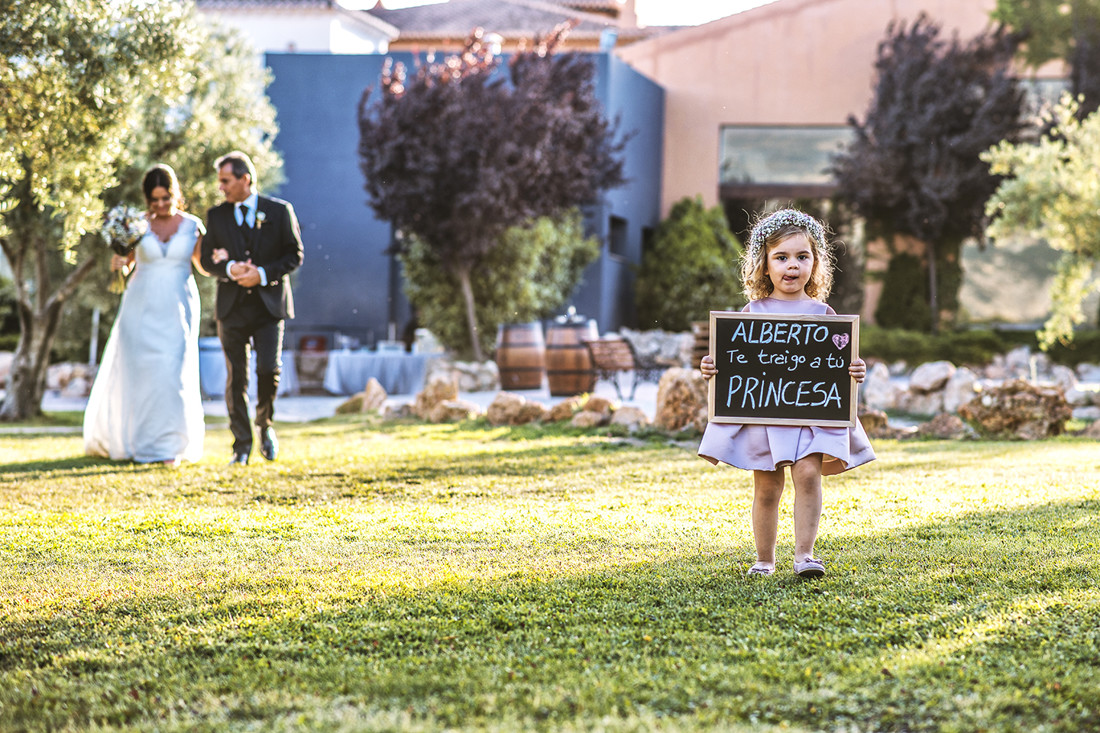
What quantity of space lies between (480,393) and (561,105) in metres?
4.65

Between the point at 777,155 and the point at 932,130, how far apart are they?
3915mm

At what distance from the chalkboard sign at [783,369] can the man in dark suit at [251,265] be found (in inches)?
161

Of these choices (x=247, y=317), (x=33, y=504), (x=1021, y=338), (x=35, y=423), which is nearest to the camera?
(x=33, y=504)

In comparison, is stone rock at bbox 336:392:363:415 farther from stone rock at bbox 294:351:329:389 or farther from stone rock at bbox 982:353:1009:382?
stone rock at bbox 982:353:1009:382

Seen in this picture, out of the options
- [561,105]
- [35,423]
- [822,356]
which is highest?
[561,105]

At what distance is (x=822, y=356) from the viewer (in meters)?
4.34

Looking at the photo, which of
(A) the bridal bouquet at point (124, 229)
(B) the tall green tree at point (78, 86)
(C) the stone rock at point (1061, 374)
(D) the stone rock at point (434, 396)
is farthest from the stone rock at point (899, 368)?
(A) the bridal bouquet at point (124, 229)

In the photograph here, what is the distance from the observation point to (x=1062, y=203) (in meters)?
13.0

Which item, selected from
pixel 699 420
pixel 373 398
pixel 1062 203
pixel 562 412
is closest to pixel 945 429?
pixel 699 420

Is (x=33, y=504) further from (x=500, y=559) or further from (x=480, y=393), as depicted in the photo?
(x=480, y=393)

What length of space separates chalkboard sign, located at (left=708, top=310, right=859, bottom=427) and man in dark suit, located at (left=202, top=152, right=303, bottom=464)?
13.4ft

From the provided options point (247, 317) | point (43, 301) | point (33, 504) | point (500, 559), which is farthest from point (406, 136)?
point (500, 559)

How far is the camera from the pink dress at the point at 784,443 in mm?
4242

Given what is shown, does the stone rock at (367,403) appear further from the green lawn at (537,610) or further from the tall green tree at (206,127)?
the green lawn at (537,610)
